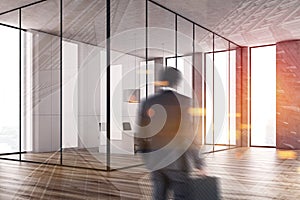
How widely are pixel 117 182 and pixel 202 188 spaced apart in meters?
2.21

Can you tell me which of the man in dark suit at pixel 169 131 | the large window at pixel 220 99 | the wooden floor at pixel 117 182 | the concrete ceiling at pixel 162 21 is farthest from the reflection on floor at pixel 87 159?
the man in dark suit at pixel 169 131

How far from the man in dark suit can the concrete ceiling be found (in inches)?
175

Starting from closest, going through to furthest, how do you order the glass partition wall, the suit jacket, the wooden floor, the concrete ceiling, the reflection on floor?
the suit jacket < the wooden floor < the reflection on floor < the concrete ceiling < the glass partition wall

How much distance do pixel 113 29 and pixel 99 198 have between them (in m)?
5.47

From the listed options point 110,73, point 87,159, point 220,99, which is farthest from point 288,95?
point 87,159

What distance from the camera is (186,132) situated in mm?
2342

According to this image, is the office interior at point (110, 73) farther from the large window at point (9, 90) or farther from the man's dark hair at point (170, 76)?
the man's dark hair at point (170, 76)

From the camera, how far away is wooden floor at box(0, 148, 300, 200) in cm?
383

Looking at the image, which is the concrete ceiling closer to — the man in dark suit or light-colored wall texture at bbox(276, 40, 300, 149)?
light-colored wall texture at bbox(276, 40, 300, 149)

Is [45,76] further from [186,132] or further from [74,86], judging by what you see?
[186,132]

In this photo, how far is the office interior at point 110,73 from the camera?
7262 millimetres

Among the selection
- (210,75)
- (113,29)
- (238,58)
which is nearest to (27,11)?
(113,29)

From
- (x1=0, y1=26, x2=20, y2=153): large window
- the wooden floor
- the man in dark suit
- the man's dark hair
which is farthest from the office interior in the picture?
the man's dark hair

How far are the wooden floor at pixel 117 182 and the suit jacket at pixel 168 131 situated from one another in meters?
1.31
